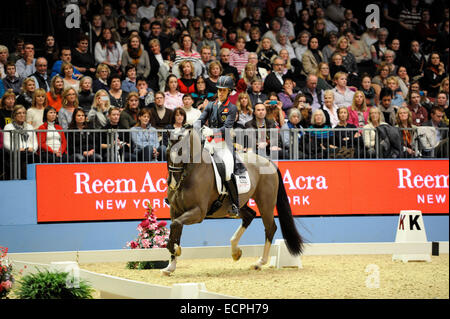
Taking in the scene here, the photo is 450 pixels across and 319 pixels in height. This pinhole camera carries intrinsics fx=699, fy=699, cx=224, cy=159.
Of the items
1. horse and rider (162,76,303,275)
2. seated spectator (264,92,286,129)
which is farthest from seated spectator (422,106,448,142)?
horse and rider (162,76,303,275)

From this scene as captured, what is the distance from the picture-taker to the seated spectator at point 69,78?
40.9ft

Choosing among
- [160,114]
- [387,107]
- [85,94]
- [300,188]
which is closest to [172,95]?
[160,114]

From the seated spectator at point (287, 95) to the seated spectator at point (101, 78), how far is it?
3.35 metres

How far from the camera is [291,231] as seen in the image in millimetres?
9531

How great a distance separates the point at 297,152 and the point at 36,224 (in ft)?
15.1

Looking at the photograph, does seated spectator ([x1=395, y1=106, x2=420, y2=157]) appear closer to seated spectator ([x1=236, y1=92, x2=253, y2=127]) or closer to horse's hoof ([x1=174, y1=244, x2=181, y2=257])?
seated spectator ([x1=236, y1=92, x2=253, y2=127])

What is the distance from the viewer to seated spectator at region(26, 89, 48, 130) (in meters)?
11.4

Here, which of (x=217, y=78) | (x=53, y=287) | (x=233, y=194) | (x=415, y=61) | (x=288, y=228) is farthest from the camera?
(x=415, y=61)

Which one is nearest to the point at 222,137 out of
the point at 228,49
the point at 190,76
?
the point at 190,76

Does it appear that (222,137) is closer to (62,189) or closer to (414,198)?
(62,189)

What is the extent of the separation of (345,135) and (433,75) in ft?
16.6

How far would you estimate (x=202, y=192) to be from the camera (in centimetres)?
888

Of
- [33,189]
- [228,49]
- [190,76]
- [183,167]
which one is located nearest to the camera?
[183,167]

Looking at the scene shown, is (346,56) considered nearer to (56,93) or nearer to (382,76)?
(382,76)
